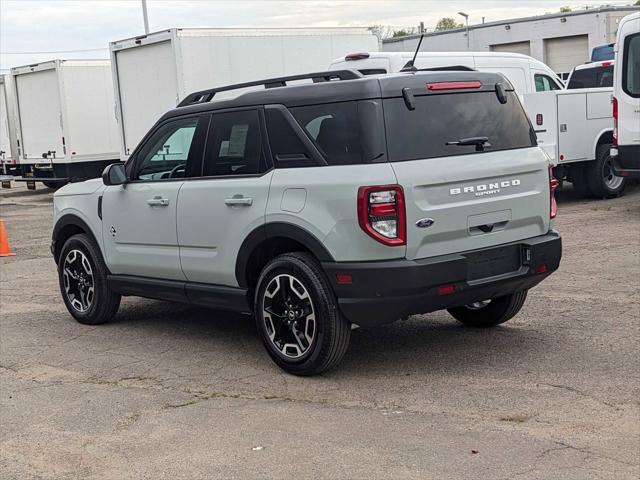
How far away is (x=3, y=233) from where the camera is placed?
13781mm

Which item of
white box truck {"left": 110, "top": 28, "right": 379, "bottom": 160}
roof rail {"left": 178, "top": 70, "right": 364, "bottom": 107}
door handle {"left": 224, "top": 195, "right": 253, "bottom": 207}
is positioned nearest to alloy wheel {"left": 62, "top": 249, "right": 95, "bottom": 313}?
roof rail {"left": 178, "top": 70, "right": 364, "bottom": 107}

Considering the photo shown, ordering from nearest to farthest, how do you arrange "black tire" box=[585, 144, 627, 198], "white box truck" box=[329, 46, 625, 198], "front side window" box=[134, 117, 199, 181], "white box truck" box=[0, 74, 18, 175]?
"front side window" box=[134, 117, 199, 181] < "white box truck" box=[329, 46, 625, 198] < "black tire" box=[585, 144, 627, 198] < "white box truck" box=[0, 74, 18, 175]

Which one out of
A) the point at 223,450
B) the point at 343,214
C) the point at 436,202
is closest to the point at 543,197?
the point at 436,202

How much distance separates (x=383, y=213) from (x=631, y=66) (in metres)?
9.28

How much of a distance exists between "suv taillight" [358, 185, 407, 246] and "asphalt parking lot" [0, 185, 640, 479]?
1000 mm

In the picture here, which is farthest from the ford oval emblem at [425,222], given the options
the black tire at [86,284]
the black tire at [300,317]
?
the black tire at [86,284]

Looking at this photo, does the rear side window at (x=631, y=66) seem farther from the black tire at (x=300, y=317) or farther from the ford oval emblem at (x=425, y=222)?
the black tire at (x=300, y=317)

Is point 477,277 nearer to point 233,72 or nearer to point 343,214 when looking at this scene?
point 343,214

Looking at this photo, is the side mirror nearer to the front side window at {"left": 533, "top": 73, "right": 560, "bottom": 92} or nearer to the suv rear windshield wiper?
the suv rear windshield wiper

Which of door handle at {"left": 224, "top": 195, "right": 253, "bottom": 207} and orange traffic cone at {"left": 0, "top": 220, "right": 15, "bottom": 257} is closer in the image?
door handle at {"left": 224, "top": 195, "right": 253, "bottom": 207}

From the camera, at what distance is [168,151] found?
7461mm

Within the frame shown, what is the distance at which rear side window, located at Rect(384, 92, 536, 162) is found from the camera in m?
5.92

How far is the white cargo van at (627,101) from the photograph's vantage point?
13539 millimetres

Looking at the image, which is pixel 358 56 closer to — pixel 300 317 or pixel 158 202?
pixel 158 202
